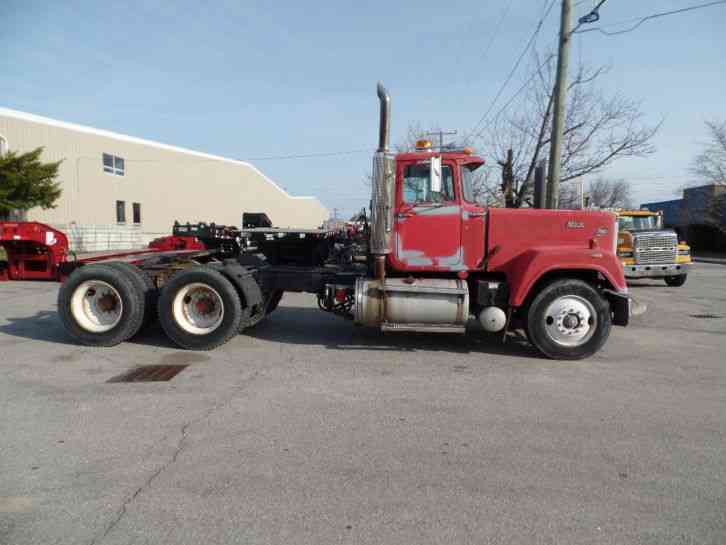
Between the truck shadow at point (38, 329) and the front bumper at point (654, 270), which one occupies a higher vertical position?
the front bumper at point (654, 270)

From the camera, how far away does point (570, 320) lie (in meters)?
5.39

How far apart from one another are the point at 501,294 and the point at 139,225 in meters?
32.5

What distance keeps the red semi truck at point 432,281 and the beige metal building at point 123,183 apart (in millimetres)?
22969

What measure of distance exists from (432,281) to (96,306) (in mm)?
4516

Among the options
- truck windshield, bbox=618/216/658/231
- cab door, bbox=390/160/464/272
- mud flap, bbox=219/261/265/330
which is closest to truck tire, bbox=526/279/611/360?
cab door, bbox=390/160/464/272

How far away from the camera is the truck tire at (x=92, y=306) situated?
5.71 metres

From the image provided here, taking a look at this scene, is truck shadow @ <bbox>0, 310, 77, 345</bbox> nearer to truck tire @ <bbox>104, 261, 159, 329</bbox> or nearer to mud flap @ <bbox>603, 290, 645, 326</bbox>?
truck tire @ <bbox>104, 261, 159, 329</bbox>

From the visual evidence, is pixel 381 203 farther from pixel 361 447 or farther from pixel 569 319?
pixel 361 447

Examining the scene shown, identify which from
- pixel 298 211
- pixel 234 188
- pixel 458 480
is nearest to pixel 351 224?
pixel 458 480

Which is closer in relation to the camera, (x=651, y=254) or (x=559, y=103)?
(x=559, y=103)

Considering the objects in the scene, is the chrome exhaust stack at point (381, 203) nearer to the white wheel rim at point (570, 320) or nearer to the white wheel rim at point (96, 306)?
the white wheel rim at point (570, 320)

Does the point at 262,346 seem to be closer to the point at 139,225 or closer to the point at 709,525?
the point at 709,525

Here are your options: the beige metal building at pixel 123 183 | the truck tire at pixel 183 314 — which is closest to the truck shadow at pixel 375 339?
the truck tire at pixel 183 314

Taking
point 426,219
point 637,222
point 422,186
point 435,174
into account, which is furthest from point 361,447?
point 637,222
